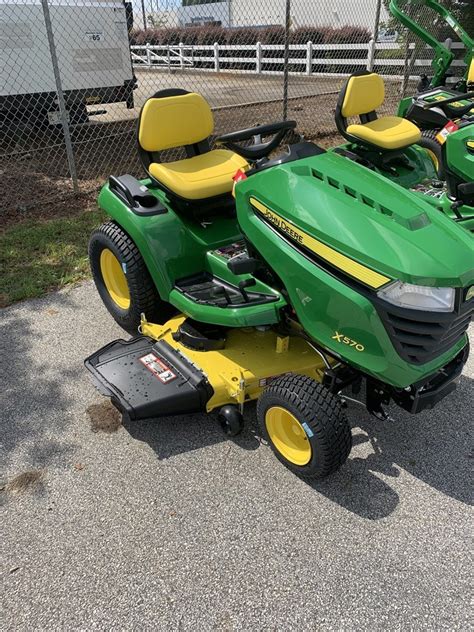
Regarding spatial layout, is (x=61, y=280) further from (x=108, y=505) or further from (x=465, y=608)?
(x=465, y=608)

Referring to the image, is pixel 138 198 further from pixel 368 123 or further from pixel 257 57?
pixel 257 57

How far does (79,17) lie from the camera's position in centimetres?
602

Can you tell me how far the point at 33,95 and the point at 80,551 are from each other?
5499 mm

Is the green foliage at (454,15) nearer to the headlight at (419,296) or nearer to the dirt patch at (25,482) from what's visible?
the headlight at (419,296)

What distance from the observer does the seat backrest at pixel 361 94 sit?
178 inches

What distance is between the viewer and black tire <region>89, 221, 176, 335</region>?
286 cm

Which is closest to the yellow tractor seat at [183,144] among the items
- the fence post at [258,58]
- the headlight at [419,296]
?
the headlight at [419,296]

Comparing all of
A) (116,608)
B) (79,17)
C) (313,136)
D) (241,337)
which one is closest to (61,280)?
(241,337)

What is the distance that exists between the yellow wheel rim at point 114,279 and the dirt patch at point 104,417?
30.6 inches

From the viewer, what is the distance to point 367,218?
1.95 meters

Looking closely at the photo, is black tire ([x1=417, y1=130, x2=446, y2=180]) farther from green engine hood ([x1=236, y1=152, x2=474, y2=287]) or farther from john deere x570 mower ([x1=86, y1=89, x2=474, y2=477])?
green engine hood ([x1=236, y1=152, x2=474, y2=287])

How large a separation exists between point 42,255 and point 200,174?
1881mm

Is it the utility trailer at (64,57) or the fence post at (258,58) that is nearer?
the utility trailer at (64,57)

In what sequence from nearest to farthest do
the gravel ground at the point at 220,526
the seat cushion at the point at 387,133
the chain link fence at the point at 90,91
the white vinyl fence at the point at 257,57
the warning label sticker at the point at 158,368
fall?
the gravel ground at the point at 220,526, the warning label sticker at the point at 158,368, the seat cushion at the point at 387,133, the chain link fence at the point at 90,91, the white vinyl fence at the point at 257,57
